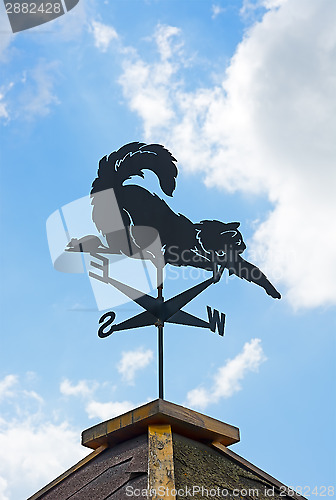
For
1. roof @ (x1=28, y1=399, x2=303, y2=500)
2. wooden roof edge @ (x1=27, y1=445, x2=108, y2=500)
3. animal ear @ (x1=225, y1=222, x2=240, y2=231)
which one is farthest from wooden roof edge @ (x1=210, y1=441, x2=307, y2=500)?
animal ear @ (x1=225, y1=222, x2=240, y2=231)

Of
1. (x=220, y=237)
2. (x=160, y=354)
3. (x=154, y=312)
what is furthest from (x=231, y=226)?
(x=160, y=354)

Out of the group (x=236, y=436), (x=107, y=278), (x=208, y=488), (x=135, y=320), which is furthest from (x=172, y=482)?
(x=107, y=278)

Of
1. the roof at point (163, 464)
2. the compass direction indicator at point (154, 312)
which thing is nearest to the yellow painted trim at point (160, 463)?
the roof at point (163, 464)

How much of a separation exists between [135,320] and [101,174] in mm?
814

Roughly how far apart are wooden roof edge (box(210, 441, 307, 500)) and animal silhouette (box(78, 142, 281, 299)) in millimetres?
977

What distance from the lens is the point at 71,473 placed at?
2549 millimetres

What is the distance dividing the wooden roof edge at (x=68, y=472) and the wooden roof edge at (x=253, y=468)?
516 mm

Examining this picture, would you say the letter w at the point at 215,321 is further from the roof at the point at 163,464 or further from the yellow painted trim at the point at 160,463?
the yellow painted trim at the point at 160,463

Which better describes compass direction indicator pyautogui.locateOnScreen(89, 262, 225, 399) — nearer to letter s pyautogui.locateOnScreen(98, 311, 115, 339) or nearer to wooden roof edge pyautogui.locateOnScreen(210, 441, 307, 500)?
letter s pyautogui.locateOnScreen(98, 311, 115, 339)

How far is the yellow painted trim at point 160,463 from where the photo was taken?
204 cm

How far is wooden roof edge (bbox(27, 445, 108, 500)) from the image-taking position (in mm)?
2521

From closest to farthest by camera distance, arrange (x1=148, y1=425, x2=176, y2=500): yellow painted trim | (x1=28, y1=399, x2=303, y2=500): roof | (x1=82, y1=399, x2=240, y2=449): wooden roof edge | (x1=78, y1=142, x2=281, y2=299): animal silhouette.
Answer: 1. (x1=148, y1=425, x2=176, y2=500): yellow painted trim
2. (x1=28, y1=399, x2=303, y2=500): roof
3. (x1=82, y1=399, x2=240, y2=449): wooden roof edge
4. (x1=78, y1=142, x2=281, y2=299): animal silhouette

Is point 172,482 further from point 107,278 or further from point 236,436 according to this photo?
point 107,278

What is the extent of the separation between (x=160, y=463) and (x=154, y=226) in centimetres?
131
